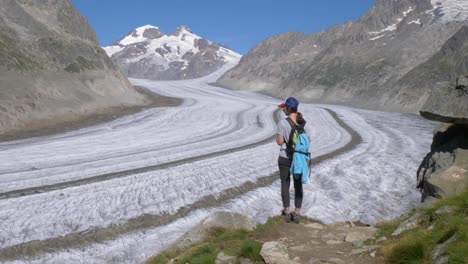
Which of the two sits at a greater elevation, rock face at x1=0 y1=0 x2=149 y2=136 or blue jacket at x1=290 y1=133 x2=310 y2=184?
rock face at x1=0 y1=0 x2=149 y2=136

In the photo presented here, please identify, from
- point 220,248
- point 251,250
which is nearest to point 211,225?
point 220,248

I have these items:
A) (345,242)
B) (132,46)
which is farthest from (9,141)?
(132,46)

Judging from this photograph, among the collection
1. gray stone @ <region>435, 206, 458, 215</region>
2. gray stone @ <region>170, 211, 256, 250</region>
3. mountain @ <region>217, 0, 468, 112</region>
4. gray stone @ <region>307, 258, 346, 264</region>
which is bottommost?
gray stone @ <region>170, 211, 256, 250</region>

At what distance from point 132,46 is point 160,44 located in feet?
41.6

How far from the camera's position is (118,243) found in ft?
29.9

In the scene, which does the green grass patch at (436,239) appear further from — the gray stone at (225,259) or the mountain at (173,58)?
the mountain at (173,58)

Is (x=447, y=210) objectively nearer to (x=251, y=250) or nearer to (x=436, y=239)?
(x=436, y=239)

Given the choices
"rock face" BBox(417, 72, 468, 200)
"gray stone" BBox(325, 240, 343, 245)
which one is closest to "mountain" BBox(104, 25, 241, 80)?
"rock face" BBox(417, 72, 468, 200)

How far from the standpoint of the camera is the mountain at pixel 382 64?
43.0 metres

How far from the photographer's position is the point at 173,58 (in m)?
162

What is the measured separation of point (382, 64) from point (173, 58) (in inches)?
4639

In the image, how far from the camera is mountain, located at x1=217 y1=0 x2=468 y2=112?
141ft

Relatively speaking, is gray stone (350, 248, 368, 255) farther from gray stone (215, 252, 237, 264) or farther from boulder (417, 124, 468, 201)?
boulder (417, 124, 468, 201)

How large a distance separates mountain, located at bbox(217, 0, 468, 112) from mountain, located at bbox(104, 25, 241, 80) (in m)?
50.0
